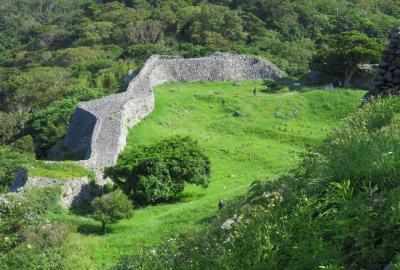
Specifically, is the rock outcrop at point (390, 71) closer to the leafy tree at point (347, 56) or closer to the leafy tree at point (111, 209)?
the leafy tree at point (111, 209)

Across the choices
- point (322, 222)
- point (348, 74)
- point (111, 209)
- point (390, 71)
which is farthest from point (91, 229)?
point (348, 74)

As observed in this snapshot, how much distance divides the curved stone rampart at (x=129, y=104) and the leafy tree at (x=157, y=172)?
99.2 inches

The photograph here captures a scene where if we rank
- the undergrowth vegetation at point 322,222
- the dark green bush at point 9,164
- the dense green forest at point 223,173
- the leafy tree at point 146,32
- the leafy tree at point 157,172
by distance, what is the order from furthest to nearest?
the leafy tree at point 146,32
the dark green bush at point 9,164
the leafy tree at point 157,172
the dense green forest at point 223,173
the undergrowth vegetation at point 322,222

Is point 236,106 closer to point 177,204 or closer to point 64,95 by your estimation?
point 177,204

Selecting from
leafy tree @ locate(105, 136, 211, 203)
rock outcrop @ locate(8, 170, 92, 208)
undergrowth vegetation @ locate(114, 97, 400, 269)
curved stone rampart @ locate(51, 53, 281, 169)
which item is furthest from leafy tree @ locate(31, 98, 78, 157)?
undergrowth vegetation @ locate(114, 97, 400, 269)

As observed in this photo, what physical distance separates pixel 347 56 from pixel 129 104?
→ 18.8 metres

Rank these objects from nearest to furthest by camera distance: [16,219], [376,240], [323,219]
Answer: [376,240] → [323,219] → [16,219]

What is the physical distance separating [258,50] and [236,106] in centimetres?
3217

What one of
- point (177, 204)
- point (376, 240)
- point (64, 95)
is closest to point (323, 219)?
point (376, 240)

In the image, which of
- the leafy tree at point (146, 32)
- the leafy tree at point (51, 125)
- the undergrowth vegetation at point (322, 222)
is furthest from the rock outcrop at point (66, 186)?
the leafy tree at point (146, 32)

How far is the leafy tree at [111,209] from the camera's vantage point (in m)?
21.3

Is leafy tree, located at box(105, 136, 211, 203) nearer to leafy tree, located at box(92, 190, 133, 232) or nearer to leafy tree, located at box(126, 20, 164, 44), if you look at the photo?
leafy tree, located at box(92, 190, 133, 232)

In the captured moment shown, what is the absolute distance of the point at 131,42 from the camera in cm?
9600

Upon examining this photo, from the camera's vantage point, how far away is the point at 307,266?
6562 millimetres
